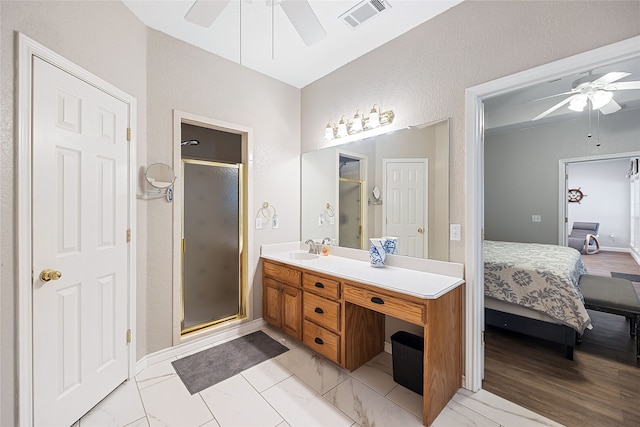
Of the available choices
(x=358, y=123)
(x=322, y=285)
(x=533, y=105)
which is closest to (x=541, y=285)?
(x=322, y=285)

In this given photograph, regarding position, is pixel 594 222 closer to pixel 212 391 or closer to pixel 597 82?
pixel 597 82

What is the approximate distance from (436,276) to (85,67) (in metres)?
2.75

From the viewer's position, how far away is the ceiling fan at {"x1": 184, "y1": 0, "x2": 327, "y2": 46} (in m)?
1.53

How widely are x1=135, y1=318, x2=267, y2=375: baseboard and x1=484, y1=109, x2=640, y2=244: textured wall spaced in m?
4.81

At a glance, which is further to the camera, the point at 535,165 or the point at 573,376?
the point at 535,165

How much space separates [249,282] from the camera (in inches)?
114

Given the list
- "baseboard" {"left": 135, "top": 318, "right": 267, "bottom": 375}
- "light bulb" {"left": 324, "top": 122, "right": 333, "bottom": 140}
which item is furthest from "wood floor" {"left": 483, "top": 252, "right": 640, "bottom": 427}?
"light bulb" {"left": 324, "top": 122, "right": 333, "bottom": 140}

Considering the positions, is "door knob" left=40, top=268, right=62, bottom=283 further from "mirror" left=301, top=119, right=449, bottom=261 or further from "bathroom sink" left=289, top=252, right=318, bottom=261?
"mirror" left=301, top=119, right=449, bottom=261

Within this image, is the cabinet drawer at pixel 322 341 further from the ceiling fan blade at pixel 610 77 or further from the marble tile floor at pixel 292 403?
the ceiling fan blade at pixel 610 77

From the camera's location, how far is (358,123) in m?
2.61

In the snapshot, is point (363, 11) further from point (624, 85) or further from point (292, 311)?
point (624, 85)

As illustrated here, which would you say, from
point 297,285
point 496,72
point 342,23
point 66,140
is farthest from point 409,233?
point 66,140

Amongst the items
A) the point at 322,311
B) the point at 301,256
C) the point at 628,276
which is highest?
the point at 301,256

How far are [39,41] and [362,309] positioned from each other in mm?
2614
